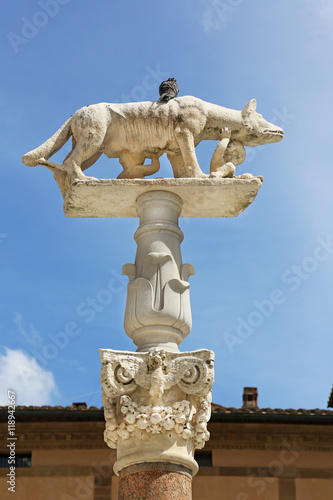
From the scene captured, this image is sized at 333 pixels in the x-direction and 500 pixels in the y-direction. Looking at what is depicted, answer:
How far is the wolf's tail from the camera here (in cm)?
758

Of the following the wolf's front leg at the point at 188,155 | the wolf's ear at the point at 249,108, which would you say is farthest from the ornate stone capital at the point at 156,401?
the wolf's ear at the point at 249,108

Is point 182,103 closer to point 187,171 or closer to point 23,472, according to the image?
point 187,171

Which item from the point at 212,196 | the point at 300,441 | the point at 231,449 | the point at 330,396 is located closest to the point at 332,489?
the point at 300,441

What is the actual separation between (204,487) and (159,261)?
11.5 meters

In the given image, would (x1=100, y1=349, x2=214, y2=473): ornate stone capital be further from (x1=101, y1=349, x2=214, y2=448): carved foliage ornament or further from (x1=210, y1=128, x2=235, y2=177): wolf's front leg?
(x1=210, y1=128, x2=235, y2=177): wolf's front leg

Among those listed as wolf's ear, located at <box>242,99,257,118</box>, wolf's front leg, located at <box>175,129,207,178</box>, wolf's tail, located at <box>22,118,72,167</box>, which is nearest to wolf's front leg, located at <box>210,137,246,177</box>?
wolf's front leg, located at <box>175,129,207,178</box>

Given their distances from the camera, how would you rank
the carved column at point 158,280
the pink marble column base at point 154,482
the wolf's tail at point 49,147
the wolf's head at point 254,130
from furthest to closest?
the wolf's head at point 254,130
the wolf's tail at point 49,147
the carved column at point 158,280
the pink marble column base at point 154,482

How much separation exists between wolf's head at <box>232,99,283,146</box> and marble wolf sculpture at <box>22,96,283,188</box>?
0.12 metres

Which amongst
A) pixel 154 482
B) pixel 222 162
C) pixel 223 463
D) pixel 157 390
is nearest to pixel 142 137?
pixel 222 162

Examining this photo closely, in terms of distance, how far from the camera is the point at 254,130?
7.86 meters

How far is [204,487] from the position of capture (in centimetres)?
1727

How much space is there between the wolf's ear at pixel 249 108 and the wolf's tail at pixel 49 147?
166 cm

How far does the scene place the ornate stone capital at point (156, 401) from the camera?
6188 mm

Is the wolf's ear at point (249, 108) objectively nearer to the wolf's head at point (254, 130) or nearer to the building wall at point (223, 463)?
the wolf's head at point (254, 130)
